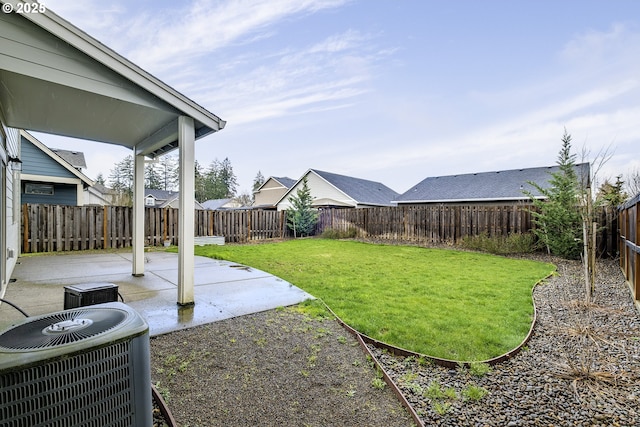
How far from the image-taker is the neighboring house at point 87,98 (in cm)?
291

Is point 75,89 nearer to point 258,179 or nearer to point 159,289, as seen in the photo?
point 159,289

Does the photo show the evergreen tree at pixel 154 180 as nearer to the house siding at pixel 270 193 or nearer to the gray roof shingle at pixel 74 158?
the house siding at pixel 270 193

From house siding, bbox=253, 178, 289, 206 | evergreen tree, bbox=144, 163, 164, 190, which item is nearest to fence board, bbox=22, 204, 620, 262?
house siding, bbox=253, 178, 289, 206

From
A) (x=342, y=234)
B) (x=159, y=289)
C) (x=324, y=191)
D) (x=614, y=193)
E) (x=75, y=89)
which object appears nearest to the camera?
(x=75, y=89)

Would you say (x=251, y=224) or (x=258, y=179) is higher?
(x=258, y=179)

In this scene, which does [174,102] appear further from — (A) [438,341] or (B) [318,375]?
(A) [438,341]

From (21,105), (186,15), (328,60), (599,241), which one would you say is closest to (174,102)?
(21,105)

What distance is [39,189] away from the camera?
12953 mm

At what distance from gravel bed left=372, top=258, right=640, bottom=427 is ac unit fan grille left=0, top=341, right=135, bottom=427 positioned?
2.17 meters

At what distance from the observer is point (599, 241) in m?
9.33

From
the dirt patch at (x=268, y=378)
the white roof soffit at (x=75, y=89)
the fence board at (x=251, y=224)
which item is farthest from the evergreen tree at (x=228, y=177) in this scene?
the dirt patch at (x=268, y=378)

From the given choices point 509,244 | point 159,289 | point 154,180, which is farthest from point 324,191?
point 154,180

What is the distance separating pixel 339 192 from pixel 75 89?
20428 millimetres

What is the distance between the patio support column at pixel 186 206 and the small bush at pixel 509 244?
10.1m
